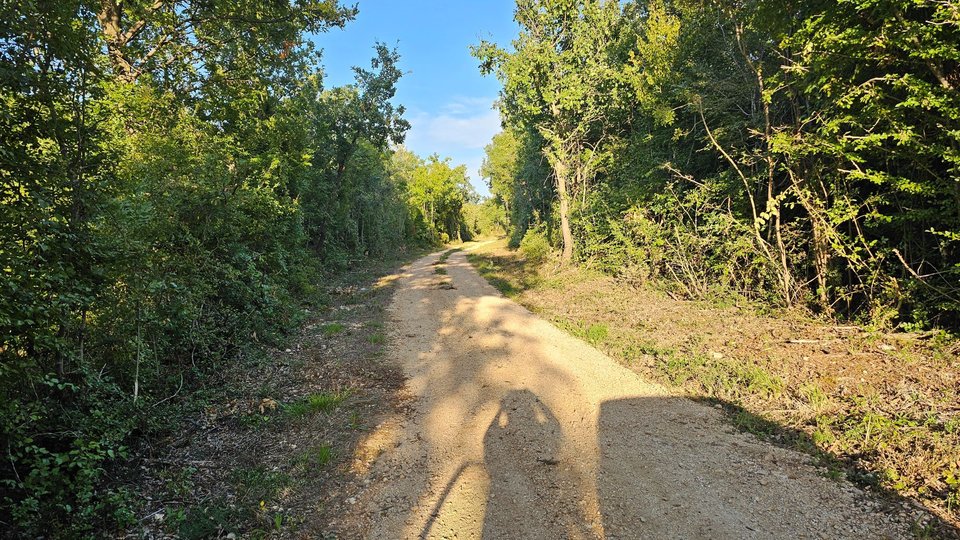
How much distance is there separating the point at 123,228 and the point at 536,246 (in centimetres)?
2005

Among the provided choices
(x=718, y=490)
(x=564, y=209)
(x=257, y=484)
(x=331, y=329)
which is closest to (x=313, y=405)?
(x=257, y=484)

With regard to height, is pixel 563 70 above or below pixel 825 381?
above

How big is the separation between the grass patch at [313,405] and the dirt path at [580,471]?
1.08 metres

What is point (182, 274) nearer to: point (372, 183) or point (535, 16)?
point (535, 16)

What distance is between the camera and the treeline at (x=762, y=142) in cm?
564

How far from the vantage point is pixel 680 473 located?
166 inches

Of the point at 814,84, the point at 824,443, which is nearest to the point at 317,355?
the point at 824,443

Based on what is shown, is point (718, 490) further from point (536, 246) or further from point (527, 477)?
point (536, 246)

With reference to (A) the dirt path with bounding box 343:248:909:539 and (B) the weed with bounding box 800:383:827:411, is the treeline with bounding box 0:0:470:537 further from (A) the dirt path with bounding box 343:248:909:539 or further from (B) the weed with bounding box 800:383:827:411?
(B) the weed with bounding box 800:383:827:411

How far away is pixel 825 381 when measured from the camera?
18.2 feet

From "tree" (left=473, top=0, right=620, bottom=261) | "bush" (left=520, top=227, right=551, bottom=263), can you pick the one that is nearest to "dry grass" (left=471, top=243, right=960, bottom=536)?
"tree" (left=473, top=0, right=620, bottom=261)

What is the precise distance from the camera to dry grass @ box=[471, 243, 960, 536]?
13.0ft

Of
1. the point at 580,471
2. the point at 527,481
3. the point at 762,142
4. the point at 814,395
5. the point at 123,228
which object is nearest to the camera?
the point at 527,481

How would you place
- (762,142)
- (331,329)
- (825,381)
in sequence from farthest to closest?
(331,329), (762,142), (825,381)
